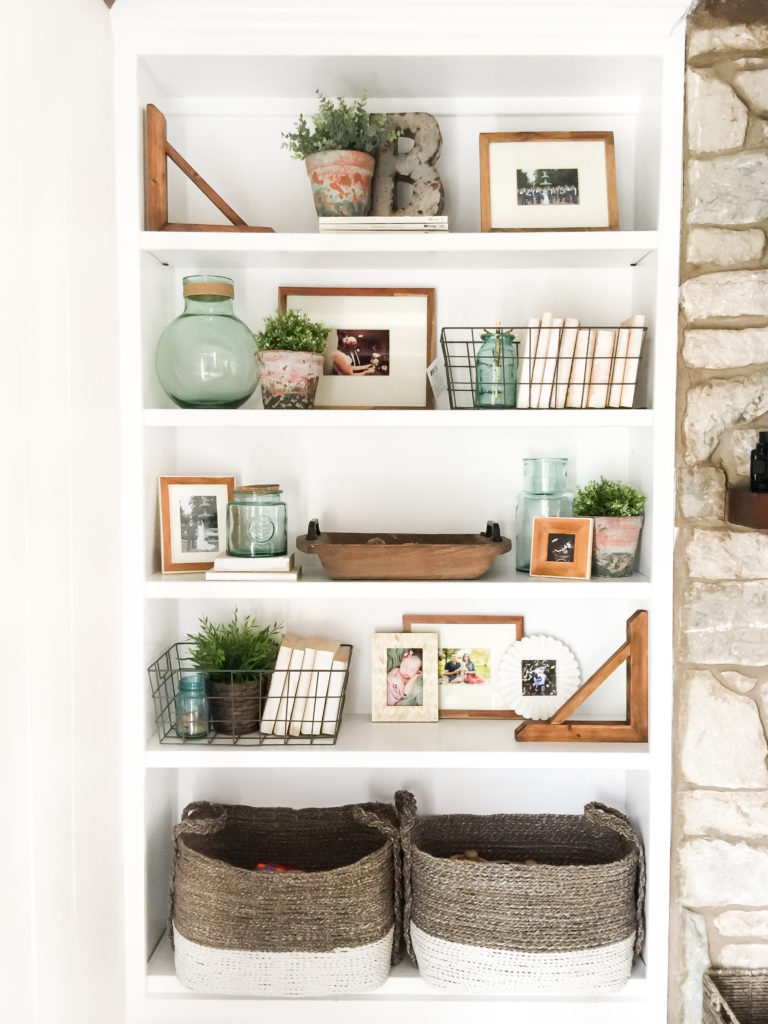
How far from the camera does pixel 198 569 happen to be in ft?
6.47

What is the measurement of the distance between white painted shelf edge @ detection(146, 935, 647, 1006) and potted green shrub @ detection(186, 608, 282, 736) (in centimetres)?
54

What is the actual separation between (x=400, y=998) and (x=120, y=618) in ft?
3.33

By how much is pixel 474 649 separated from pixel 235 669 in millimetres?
563

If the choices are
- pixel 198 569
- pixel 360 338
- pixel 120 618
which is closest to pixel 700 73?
pixel 360 338

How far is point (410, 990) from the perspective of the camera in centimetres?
186

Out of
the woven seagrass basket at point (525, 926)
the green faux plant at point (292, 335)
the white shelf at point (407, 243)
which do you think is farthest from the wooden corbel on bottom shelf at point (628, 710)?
the green faux plant at point (292, 335)

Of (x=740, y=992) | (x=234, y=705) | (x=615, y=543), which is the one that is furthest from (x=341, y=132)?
(x=740, y=992)

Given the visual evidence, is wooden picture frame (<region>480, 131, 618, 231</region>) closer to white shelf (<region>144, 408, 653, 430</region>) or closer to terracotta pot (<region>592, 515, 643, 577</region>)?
white shelf (<region>144, 408, 653, 430</region>)

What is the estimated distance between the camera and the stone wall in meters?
1.75

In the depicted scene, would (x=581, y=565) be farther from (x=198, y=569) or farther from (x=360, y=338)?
(x=198, y=569)

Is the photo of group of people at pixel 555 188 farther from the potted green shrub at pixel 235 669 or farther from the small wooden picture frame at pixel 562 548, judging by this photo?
the potted green shrub at pixel 235 669

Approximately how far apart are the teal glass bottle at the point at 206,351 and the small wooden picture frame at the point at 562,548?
2.39 ft

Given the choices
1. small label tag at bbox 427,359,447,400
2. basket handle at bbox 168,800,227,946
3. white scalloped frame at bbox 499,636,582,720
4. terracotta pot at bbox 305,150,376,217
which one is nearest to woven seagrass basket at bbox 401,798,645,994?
white scalloped frame at bbox 499,636,582,720

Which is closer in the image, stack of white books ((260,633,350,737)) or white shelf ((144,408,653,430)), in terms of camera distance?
white shelf ((144,408,653,430))
